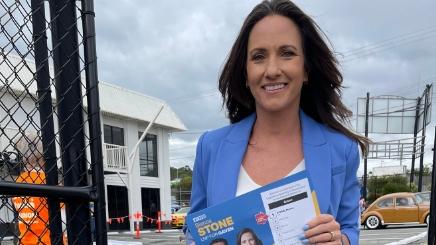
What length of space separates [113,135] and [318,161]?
2020 cm

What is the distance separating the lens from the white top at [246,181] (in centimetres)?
159

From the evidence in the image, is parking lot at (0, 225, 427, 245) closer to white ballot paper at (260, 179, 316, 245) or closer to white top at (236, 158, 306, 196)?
white top at (236, 158, 306, 196)

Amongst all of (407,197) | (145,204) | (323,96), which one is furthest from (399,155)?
(323,96)

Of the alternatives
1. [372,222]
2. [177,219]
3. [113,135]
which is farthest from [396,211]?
[113,135]

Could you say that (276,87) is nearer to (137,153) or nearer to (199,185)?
(199,185)

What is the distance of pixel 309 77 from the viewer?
1.73m

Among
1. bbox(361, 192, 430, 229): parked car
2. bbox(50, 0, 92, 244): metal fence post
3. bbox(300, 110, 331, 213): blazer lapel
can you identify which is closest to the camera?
bbox(300, 110, 331, 213): blazer lapel

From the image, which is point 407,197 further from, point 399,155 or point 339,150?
point 339,150

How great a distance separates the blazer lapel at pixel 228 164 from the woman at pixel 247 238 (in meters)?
0.17

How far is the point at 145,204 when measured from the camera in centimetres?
2339

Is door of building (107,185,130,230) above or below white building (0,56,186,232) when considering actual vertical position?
below

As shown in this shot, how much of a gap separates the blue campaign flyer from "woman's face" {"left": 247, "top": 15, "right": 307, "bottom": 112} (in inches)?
11.8

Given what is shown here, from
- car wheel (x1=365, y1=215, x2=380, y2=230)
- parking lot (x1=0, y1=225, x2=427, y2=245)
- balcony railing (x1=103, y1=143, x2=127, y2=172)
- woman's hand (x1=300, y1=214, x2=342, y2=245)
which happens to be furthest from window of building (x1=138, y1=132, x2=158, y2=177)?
woman's hand (x1=300, y1=214, x2=342, y2=245)

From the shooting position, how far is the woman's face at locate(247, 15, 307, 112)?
1528 millimetres
